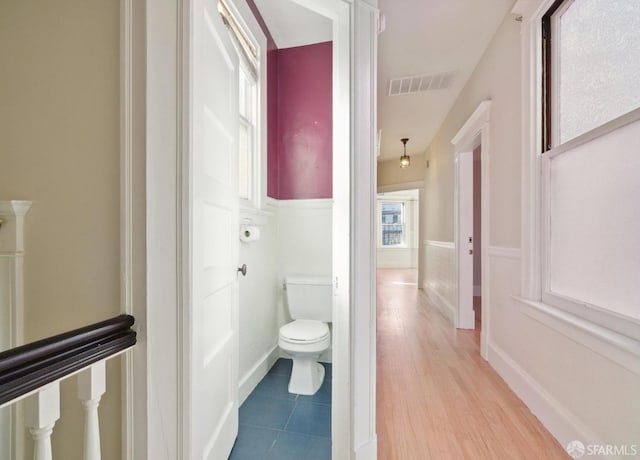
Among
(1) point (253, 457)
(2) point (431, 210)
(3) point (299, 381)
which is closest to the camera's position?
(1) point (253, 457)

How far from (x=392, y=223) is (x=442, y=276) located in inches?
200

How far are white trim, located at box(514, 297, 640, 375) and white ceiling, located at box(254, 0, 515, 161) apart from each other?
204 cm

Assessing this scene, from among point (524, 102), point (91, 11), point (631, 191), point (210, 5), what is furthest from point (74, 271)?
point (524, 102)

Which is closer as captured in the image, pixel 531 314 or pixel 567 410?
pixel 567 410

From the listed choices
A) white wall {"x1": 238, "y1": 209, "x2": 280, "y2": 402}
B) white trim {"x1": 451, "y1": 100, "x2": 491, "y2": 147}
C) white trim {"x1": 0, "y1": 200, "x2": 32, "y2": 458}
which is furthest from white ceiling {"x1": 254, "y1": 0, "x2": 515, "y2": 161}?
white trim {"x1": 0, "y1": 200, "x2": 32, "y2": 458}

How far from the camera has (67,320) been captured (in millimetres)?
809

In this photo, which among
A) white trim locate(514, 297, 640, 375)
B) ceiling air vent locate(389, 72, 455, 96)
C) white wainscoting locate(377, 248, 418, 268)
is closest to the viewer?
white trim locate(514, 297, 640, 375)

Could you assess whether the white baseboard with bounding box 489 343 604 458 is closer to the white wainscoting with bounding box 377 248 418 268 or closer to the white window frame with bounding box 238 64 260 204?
the white window frame with bounding box 238 64 260 204

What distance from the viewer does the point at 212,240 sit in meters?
1.18

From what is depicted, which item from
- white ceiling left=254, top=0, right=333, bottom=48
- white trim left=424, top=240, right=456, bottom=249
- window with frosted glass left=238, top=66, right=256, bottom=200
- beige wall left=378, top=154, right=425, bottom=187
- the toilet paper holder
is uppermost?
white ceiling left=254, top=0, right=333, bottom=48

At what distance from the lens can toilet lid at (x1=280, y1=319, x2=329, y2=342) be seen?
1.79 meters

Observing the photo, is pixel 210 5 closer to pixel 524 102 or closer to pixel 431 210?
pixel 524 102

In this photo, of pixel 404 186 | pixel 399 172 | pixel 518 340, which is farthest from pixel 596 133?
pixel 399 172

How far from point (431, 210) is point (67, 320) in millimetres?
4638
